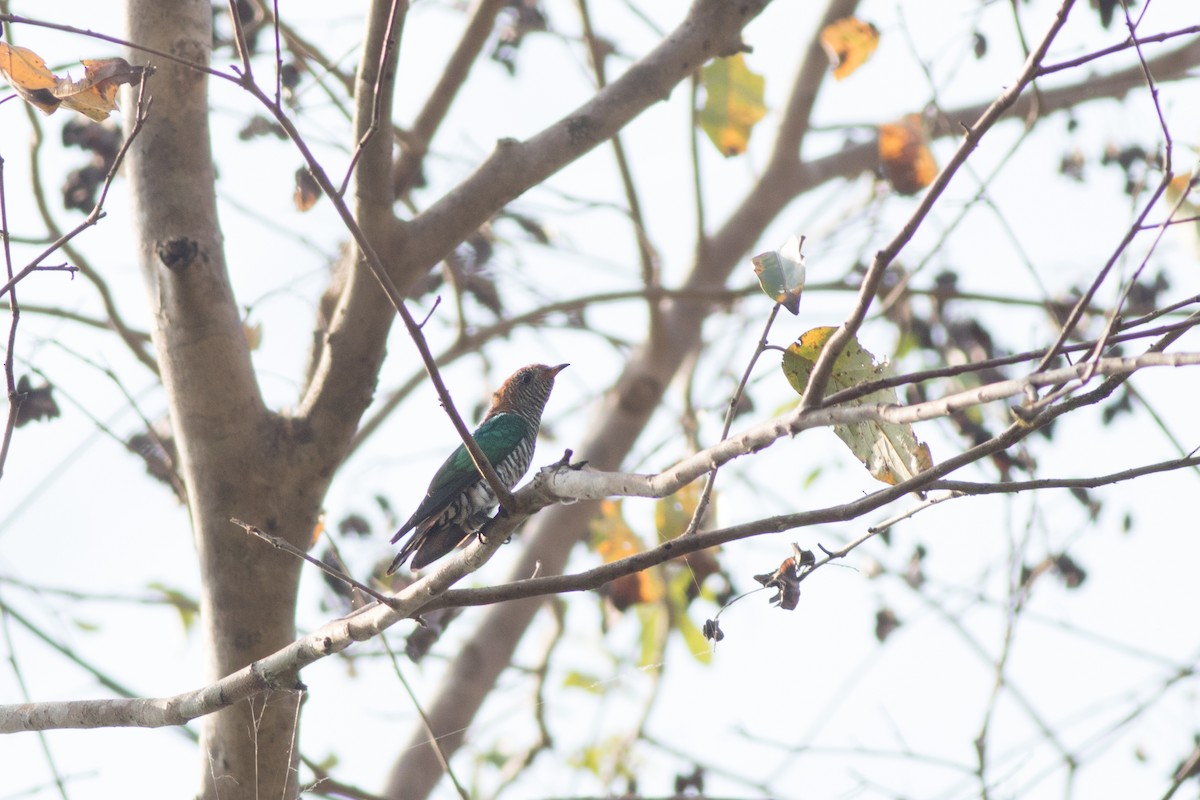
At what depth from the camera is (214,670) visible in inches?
130

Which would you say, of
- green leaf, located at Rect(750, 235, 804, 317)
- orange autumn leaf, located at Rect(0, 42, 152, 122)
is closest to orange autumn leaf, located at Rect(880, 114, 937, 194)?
green leaf, located at Rect(750, 235, 804, 317)

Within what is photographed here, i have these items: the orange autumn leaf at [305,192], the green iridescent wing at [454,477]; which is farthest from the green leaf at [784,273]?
the orange autumn leaf at [305,192]

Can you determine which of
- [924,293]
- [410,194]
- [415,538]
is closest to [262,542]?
[415,538]

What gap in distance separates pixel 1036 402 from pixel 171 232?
262cm

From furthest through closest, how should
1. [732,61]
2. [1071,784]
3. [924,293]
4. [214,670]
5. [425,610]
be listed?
[924,293], [732,61], [1071,784], [214,670], [425,610]

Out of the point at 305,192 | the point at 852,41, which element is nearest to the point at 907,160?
the point at 852,41

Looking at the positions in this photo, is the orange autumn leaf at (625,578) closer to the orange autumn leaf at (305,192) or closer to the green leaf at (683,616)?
the green leaf at (683,616)

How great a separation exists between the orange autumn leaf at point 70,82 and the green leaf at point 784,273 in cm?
153

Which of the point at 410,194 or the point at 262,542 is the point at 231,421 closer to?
the point at 262,542

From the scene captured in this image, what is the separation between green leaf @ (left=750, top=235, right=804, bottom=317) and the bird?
5.12ft

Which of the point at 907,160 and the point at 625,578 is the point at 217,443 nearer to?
the point at 625,578

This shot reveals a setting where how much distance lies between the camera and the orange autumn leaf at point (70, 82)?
2.72 m

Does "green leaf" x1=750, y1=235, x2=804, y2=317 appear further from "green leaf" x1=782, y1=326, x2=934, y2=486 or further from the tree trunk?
the tree trunk

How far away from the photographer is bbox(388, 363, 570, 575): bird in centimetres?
418
